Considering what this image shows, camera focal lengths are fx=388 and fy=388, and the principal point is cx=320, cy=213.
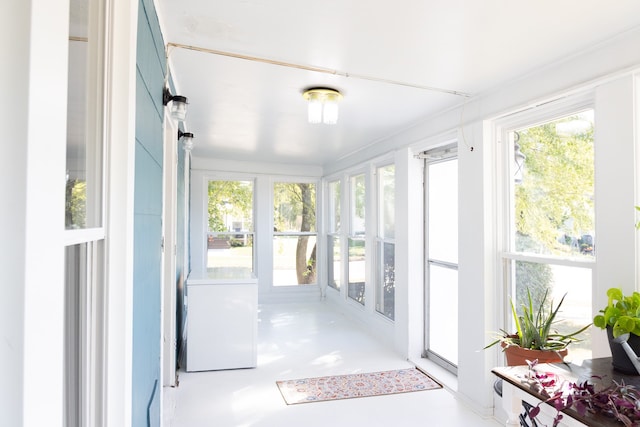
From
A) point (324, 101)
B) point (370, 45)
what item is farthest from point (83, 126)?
point (324, 101)

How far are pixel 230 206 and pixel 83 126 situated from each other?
5.89m

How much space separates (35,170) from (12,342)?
0.78 feet

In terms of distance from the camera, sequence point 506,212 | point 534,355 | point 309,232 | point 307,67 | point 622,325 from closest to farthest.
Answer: point 622,325
point 534,355
point 307,67
point 506,212
point 309,232

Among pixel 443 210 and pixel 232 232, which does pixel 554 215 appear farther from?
pixel 232 232

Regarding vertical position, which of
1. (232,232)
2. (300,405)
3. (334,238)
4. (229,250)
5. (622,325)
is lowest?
(300,405)

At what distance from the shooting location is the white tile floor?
2.83 m

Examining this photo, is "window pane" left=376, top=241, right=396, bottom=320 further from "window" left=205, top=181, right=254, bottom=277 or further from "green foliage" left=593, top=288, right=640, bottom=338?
"green foliage" left=593, top=288, right=640, bottom=338

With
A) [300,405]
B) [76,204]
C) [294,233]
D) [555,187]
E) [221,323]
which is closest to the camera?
[76,204]

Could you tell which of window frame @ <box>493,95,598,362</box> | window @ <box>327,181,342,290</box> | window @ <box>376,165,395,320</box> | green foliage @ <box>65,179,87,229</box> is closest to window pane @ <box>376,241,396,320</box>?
window @ <box>376,165,395,320</box>

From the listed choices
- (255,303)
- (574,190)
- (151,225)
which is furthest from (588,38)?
(255,303)

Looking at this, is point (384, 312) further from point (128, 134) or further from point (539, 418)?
point (128, 134)

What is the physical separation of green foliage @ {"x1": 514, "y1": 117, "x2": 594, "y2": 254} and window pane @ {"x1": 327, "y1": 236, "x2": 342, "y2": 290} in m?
3.78

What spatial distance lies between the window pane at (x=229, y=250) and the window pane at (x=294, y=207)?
620mm

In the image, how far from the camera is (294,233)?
7.02 metres
